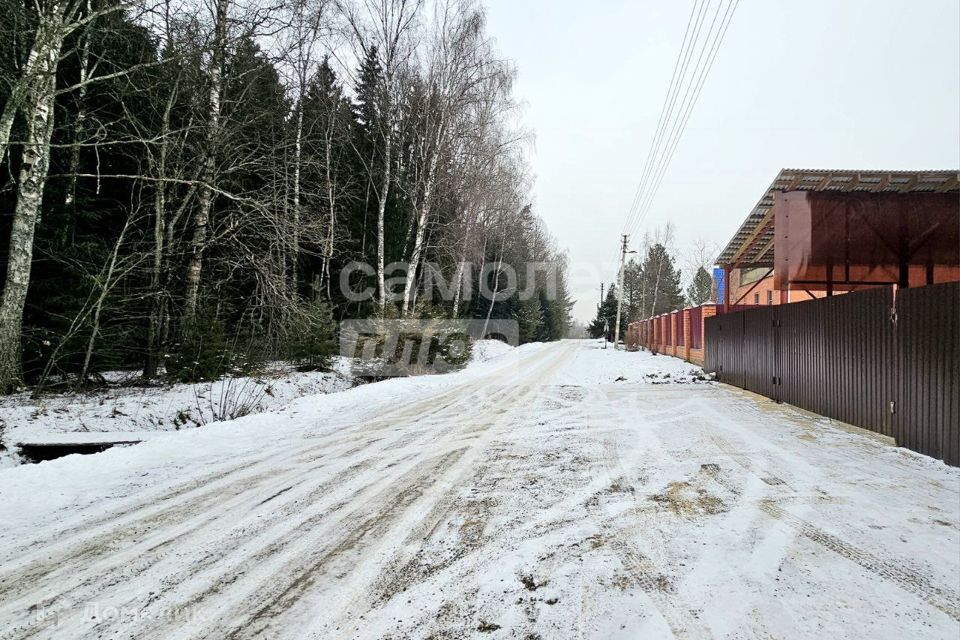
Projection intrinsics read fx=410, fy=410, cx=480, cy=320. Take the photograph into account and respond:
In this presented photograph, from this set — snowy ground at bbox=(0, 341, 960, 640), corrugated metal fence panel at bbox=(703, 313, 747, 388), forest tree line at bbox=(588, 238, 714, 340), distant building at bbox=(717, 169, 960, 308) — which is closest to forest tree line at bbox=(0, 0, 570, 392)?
snowy ground at bbox=(0, 341, 960, 640)

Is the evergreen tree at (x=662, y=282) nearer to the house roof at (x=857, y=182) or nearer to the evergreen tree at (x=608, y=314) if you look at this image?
the evergreen tree at (x=608, y=314)

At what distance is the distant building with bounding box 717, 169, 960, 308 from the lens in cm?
957

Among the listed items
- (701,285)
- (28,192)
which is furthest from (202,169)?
(701,285)

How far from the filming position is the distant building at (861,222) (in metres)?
9.57

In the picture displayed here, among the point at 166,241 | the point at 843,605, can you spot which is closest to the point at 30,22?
the point at 166,241

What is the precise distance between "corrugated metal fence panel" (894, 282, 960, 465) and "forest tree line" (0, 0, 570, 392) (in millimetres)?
9504

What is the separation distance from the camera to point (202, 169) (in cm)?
951

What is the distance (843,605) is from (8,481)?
6041mm

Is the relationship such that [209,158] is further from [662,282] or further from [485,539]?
[662,282]

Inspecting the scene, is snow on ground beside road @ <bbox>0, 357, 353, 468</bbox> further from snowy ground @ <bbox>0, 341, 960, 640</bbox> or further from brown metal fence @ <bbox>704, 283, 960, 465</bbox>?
brown metal fence @ <bbox>704, 283, 960, 465</bbox>

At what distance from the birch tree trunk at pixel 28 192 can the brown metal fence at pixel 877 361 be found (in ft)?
38.6

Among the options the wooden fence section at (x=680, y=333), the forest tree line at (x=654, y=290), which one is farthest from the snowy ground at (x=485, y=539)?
the forest tree line at (x=654, y=290)

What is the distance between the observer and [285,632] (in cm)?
177

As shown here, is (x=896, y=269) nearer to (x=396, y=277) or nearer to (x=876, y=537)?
(x=876, y=537)
